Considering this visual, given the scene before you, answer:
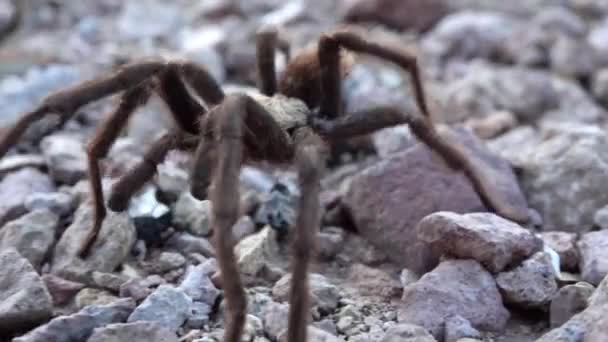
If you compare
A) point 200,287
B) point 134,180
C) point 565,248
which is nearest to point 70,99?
point 134,180

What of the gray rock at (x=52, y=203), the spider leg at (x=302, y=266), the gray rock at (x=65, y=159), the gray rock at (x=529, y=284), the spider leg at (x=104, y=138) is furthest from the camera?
the gray rock at (x=65, y=159)

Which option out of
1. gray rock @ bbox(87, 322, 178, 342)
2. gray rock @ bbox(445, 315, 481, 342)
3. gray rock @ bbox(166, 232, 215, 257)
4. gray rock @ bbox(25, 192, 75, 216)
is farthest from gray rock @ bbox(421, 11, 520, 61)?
gray rock @ bbox(87, 322, 178, 342)

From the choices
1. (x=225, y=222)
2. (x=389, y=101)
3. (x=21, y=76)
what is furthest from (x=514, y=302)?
(x=21, y=76)

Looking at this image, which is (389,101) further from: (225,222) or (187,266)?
(225,222)

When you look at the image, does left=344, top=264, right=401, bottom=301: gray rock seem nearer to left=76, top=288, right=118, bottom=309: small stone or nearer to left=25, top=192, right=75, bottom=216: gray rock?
left=76, top=288, right=118, bottom=309: small stone

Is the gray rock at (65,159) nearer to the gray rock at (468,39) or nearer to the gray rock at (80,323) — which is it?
the gray rock at (80,323)

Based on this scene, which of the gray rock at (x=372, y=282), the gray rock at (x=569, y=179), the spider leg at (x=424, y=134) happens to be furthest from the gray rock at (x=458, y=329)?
the gray rock at (x=569, y=179)

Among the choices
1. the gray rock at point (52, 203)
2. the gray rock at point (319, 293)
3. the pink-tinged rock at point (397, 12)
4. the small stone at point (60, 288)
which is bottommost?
the gray rock at point (319, 293)
